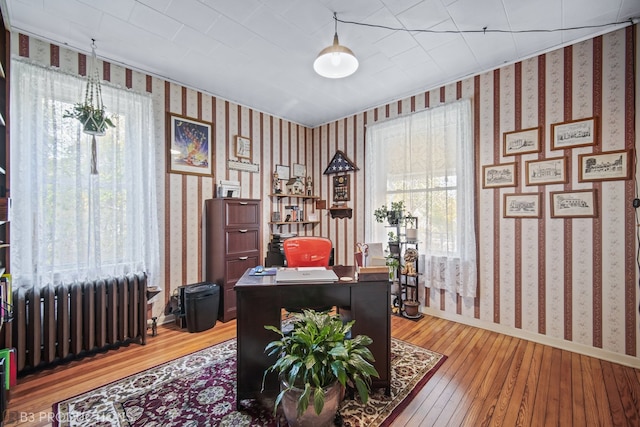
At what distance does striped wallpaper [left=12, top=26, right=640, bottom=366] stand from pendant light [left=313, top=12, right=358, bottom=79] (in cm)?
186

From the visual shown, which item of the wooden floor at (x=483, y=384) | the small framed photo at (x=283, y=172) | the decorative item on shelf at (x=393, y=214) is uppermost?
the small framed photo at (x=283, y=172)

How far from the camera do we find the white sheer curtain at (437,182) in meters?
3.18

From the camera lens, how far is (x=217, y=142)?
12.1 feet

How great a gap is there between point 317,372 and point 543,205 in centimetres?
275

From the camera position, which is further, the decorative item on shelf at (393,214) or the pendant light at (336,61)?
the decorative item on shelf at (393,214)

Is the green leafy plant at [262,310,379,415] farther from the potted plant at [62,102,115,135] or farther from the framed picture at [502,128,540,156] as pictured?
the framed picture at [502,128,540,156]

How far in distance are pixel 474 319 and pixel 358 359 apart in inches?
91.9

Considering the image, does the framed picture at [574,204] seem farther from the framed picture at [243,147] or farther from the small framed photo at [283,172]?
the framed picture at [243,147]

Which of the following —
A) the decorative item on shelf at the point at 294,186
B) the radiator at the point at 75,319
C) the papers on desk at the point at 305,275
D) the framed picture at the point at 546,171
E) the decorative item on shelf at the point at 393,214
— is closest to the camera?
the papers on desk at the point at 305,275

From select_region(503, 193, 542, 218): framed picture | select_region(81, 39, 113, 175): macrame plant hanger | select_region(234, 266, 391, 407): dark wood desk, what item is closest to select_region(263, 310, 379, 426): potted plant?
select_region(234, 266, 391, 407): dark wood desk

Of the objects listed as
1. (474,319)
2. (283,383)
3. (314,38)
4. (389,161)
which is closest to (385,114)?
(389,161)

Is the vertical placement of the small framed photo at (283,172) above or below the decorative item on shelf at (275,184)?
A: above

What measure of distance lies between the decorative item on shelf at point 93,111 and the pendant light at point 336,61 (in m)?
2.00

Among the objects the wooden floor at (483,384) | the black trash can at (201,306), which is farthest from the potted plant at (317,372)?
the black trash can at (201,306)
